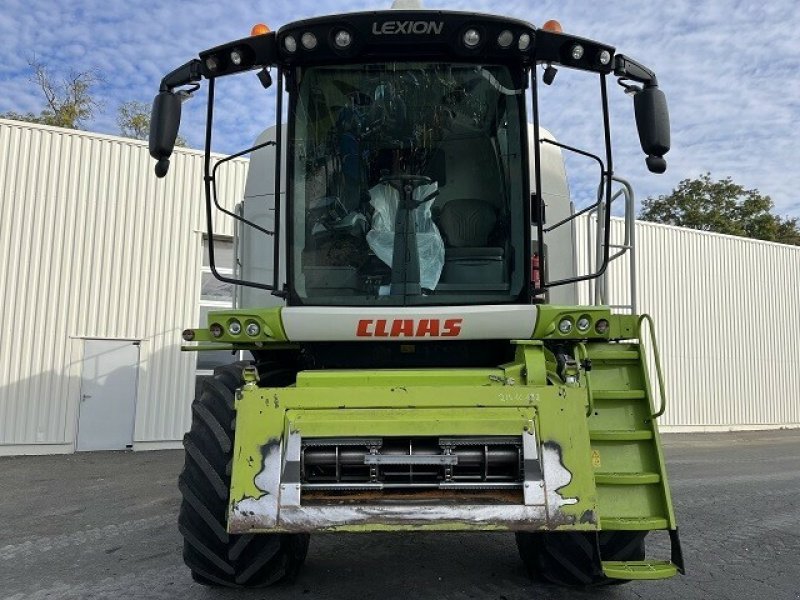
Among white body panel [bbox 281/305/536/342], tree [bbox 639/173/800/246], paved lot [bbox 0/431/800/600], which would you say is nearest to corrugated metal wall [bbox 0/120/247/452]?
paved lot [bbox 0/431/800/600]

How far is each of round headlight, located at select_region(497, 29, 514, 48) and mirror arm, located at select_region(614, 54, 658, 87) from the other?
633 mm

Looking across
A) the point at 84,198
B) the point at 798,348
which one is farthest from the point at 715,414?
the point at 84,198

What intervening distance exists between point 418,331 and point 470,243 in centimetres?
68

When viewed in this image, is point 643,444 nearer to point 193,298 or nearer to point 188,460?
point 188,460

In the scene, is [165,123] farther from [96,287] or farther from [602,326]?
[96,287]

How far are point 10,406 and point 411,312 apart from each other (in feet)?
35.5

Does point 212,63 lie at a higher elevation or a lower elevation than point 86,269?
higher

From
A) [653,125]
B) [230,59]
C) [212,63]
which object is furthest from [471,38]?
[212,63]

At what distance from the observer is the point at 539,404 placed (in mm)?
3322

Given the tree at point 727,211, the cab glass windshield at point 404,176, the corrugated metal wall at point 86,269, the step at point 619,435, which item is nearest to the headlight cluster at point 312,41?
the cab glass windshield at point 404,176

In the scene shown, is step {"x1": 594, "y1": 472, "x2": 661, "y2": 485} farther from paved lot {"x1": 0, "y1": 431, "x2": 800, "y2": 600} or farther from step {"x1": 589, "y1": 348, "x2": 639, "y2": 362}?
paved lot {"x1": 0, "y1": 431, "x2": 800, "y2": 600}

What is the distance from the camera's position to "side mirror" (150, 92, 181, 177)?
3904mm

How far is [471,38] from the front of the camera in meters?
3.87

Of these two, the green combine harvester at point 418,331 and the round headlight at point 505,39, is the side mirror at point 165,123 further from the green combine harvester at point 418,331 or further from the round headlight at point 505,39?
the round headlight at point 505,39
